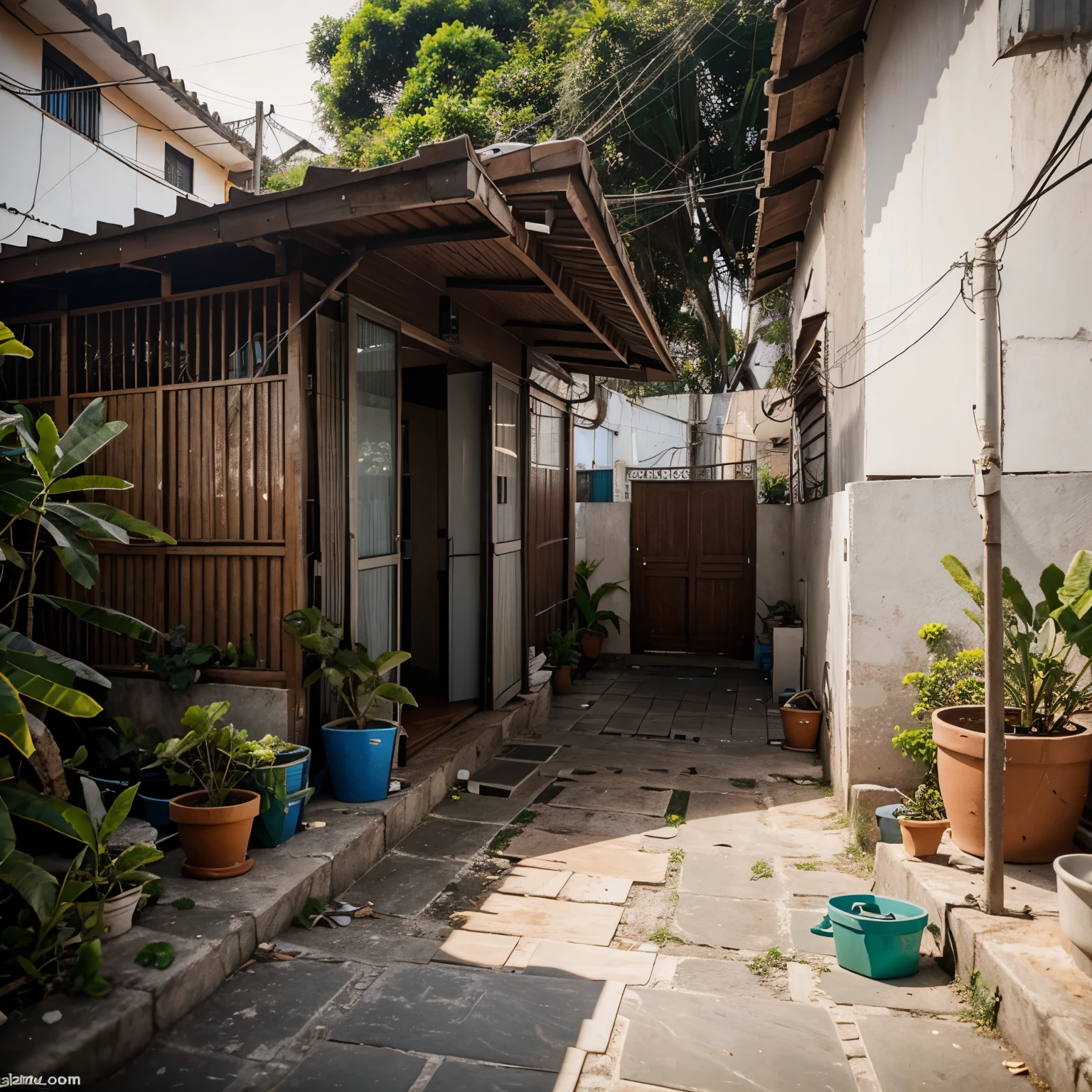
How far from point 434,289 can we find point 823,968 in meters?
4.88

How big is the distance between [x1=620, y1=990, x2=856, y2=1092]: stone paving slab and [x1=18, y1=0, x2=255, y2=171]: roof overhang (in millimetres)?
12321

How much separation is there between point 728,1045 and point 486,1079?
2.67 feet

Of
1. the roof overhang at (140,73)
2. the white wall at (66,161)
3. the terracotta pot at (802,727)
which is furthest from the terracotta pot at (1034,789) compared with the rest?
the roof overhang at (140,73)

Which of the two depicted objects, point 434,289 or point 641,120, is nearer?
point 434,289

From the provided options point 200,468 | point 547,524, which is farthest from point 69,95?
point 200,468

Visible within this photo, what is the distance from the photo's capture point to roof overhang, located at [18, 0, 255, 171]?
10.3 metres

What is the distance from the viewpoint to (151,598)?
5129 mm

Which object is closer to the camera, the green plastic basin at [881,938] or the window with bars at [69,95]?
the green plastic basin at [881,938]

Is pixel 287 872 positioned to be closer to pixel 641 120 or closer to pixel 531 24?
pixel 641 120

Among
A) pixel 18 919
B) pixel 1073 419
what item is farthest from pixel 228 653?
pixel 1073 419

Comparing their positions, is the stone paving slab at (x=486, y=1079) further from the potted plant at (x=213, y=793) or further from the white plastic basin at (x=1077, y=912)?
the white plastic basin at (x=1077, y=912)

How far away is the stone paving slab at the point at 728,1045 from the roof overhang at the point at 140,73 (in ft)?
40.4

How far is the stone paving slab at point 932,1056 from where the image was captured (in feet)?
8.63

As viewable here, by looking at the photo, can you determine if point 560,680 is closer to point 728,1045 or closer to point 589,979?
point 589,979
